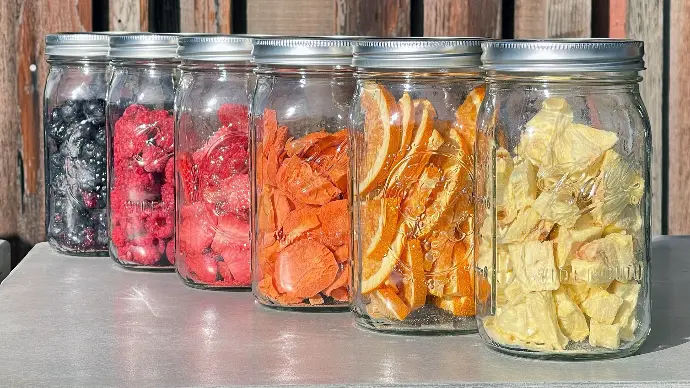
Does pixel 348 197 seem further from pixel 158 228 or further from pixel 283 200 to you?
pixel 158 228

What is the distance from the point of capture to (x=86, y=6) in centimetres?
219

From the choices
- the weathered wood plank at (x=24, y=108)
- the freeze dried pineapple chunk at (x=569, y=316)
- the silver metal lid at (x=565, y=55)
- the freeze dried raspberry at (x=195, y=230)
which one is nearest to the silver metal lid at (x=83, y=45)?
the freeze dried raspberry at (x=195, y=230)

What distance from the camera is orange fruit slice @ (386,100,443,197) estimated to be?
1219mm

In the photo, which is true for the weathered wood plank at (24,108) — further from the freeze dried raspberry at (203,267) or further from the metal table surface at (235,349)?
the freeze dried raspberry at (203,267)

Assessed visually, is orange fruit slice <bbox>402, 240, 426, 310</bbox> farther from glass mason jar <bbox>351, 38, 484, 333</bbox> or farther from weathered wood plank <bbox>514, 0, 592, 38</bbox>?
weathered wood plank <bbox>514, 0, 592, 38</bbox>

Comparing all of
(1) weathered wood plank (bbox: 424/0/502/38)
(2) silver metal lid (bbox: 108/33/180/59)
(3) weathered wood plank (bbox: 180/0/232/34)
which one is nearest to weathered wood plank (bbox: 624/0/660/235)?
(1) weathered wood plank (bbox: 424/0/502/38)

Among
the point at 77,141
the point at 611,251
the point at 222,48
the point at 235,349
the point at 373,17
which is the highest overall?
the point at 373,17

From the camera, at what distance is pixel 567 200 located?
1110 mm

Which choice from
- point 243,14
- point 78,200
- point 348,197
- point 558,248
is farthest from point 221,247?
point 243,14

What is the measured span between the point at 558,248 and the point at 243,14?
1.24m

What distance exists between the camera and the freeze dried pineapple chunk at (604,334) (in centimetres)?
112

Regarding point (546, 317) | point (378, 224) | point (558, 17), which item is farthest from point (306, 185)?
point (558, 17)

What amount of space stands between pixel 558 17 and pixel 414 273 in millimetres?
1116

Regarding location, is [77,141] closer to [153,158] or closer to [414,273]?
[153,158]
